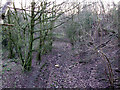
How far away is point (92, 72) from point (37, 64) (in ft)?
12.2

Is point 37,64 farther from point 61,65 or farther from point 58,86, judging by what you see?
point 58,86

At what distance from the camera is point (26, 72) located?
6926 mm

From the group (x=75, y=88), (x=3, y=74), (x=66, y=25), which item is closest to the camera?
(x=75, y=88)

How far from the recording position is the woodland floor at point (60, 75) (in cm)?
604

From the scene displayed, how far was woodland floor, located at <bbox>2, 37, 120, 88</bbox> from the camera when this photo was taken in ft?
19.8

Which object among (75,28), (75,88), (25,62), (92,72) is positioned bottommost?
(75,88)

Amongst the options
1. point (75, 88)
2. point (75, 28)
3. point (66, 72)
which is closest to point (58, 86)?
point (75, 88)

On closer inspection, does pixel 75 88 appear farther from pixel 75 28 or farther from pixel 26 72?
pixel 75 28

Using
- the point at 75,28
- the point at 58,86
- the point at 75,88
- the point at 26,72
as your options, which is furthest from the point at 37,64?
the point at 75,28

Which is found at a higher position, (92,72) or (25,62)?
(25,62)

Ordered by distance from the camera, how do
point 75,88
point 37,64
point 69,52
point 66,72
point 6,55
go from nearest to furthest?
point 75,88
point 66,72
point 37,64
point 6,55
point 69,52

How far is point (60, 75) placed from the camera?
7.29m

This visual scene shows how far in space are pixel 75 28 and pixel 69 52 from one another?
7.70 feet

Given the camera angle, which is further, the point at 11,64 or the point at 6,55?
the point at 6,55
